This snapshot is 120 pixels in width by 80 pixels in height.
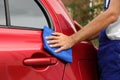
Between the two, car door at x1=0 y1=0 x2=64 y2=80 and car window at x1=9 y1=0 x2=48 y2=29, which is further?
car window at x1=9 y1=0 x2=48 y2=29

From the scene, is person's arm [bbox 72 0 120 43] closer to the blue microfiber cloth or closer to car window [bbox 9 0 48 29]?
the blue microfiber cloth

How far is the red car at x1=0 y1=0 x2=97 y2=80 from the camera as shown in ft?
9.53

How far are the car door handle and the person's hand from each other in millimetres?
107

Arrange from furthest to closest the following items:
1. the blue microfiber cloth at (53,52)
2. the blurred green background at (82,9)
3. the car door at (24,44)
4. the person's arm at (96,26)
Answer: the blurred green background at (82,9) → the person's arm at (96,26) → the blue microfiber cloth at (53,52) → the car door at (24,44)

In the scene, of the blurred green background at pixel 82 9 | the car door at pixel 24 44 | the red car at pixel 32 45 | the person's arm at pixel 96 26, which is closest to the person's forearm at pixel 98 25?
the person's arm at pixel 96 26

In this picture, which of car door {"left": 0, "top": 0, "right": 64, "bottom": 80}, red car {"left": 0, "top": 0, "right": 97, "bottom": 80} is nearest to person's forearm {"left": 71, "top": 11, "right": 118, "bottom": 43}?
red car {"left": 0, "top": 0, "right": 97, "bottom": 80}

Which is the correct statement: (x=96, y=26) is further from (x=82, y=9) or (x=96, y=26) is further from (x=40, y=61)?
(x=82, y=9)

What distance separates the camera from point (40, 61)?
2988 mm

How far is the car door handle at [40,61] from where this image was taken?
2.93 metres

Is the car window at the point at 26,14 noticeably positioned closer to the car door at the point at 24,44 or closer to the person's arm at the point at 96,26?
the car door at the point at 24,44

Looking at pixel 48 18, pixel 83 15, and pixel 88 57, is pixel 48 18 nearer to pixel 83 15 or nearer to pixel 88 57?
pixel 88 57

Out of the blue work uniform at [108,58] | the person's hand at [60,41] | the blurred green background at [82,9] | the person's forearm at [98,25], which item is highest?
the person's forearm at [98,25]

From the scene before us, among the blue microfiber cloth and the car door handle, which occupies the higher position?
the blue microfiber cloth

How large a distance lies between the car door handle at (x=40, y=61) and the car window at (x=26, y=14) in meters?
0.25
